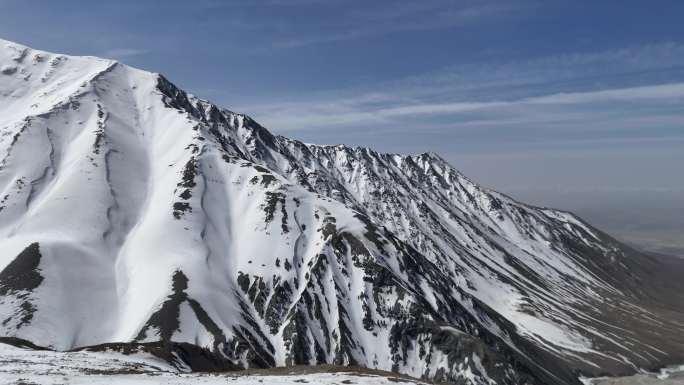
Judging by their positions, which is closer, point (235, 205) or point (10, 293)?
point (10, 293)

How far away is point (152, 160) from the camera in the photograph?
7790 inches

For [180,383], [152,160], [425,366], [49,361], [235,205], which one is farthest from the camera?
[152,160]

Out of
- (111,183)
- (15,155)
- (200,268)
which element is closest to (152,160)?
(111,183)

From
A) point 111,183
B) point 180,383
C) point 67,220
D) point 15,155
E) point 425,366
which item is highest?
point 15,155

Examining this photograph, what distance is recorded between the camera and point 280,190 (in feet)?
561

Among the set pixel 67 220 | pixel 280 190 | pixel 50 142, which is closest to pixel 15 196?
pixel 67 220

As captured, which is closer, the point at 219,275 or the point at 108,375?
the point at 108,375

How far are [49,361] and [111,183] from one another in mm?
134363

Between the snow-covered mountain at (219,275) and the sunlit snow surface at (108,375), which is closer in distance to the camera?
the sunlit snow surface at (108,375)

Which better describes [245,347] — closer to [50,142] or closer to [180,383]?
[180,383]

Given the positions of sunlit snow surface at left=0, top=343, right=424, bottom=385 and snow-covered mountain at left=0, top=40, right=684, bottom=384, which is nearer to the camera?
sunlit snow surface at left=0, top=343, right=424, bottom=385

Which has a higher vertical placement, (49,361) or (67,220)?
(67,220)

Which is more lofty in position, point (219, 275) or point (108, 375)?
point (219, 275)

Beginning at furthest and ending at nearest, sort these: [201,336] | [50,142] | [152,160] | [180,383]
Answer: [152,160]
[50,142]
[201,336]
[180,383]
